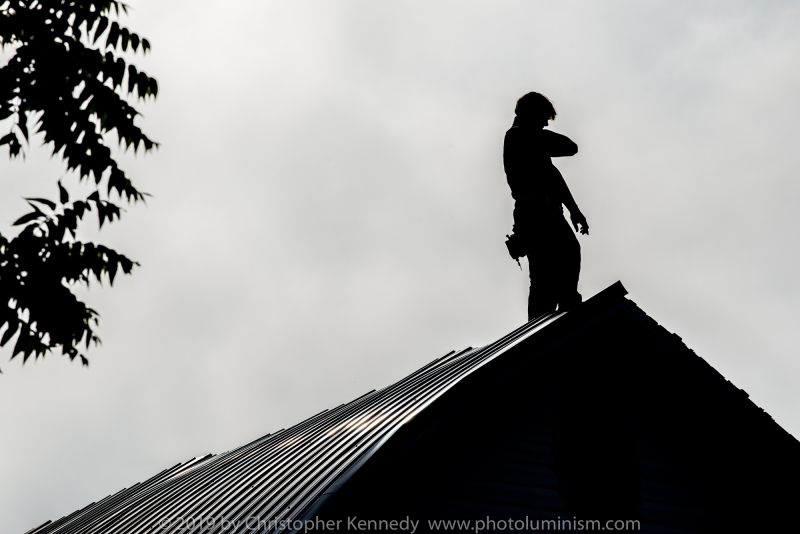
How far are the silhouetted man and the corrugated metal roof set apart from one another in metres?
1.45

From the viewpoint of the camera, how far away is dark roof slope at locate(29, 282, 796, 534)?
8.01 m

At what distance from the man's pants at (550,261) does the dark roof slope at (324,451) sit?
50.9 inches

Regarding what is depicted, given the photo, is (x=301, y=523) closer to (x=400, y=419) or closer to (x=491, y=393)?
(x=400, y=419)

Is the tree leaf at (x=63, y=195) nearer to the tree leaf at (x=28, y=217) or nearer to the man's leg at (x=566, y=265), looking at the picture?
the tree leaf at (x=28, y=217)

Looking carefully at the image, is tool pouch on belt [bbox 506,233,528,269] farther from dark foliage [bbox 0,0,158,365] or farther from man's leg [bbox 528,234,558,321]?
dark foliage [bbox 0,0,158,365]

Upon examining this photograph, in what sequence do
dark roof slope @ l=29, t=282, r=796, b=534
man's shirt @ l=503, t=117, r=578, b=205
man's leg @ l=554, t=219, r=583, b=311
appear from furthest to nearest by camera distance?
man's shirt @ l=503, t=117, r=578, b=205 < man's leg @ l=554, t=219, r=583, b=311 < dark roof slope @ l=29, t=282, r=796, b=534

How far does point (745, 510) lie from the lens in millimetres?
10070

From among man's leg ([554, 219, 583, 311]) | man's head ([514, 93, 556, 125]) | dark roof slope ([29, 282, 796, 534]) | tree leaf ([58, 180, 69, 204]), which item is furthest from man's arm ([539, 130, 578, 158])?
tree leaf ([58, 180, 69, 204])

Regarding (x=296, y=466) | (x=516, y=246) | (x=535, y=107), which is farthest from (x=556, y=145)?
(x=296, y=466)

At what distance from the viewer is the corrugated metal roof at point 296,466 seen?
26.3 ft

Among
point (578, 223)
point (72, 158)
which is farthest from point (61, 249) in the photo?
point (578, 223)

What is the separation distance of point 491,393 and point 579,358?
1.43 meters

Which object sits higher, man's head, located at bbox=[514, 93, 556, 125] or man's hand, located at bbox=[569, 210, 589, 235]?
man's head, located at bbox=[514, 93, 556, 125]

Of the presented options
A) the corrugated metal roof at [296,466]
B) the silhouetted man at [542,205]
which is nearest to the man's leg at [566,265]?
the silhouetted man at [542,205]
